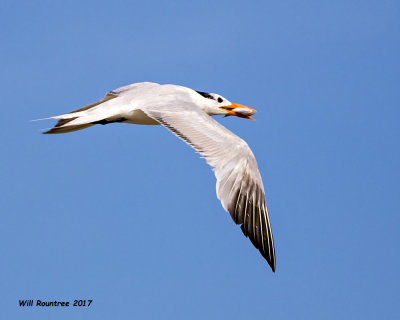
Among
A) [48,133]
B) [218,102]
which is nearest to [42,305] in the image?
[48,133]

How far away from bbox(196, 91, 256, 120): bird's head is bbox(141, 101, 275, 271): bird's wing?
8.87 feet

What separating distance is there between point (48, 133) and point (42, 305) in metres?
2.68

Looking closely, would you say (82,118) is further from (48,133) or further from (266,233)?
(266,233)

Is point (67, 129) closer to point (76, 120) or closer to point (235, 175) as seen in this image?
point (76, 120)

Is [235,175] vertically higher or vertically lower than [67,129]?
lower

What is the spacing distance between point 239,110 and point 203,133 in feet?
10.7

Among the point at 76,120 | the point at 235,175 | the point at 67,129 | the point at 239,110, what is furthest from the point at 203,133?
the point at 239,110

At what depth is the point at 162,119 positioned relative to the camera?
11.5m

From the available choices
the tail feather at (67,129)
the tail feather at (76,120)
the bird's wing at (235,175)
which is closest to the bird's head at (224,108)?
the tail feather at (76,120)

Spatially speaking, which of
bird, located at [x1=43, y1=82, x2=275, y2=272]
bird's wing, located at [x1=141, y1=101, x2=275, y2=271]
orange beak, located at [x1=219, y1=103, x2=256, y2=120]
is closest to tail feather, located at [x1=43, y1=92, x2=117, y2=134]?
bird, located at [x1=43, y1=82, x2=275, y2=272]

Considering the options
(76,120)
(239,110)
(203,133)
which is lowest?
(203,133)

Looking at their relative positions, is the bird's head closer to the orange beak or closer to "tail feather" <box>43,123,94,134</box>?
the orange beak

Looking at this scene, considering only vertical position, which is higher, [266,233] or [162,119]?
[162,119]

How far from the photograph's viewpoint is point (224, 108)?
1429 centimetres
